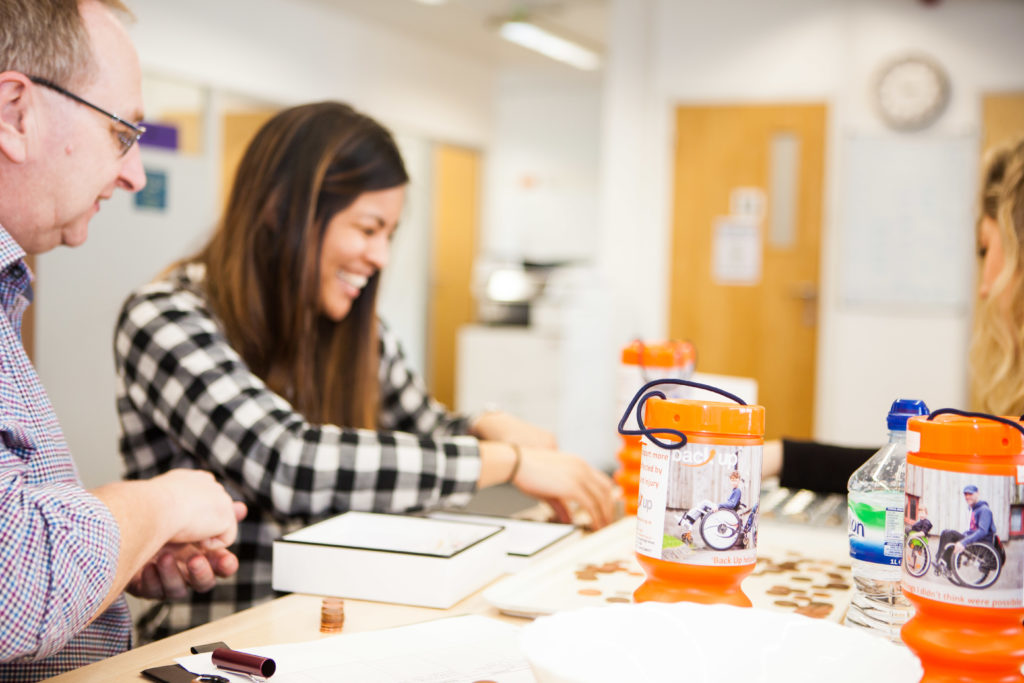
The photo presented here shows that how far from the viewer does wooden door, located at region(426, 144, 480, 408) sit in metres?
7.39

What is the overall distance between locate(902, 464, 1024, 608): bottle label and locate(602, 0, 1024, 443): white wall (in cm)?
454

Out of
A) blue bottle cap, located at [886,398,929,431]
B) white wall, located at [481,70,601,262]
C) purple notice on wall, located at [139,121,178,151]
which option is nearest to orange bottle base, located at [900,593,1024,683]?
blue bottle cap, located at [886,398,929,431]

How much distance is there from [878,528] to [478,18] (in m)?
5.80

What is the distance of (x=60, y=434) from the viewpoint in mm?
1075

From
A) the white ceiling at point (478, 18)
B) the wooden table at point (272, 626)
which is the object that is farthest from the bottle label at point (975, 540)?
the white ceiling at point (478, 18)

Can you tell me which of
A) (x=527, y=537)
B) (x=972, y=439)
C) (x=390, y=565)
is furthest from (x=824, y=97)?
(x=972, y=439)

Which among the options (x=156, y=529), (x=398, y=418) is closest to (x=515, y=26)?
(x=398, y=418)

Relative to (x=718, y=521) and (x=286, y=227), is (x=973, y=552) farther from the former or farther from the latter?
(x=286, y=227)

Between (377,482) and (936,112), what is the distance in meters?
4.63

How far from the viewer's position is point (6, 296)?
106cm

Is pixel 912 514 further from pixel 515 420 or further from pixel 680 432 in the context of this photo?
pixel 515 420

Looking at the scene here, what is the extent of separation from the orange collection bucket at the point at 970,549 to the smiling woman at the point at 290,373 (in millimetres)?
731

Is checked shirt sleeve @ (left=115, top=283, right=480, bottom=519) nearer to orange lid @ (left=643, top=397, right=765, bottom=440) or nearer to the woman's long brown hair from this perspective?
the woman's long brown hair

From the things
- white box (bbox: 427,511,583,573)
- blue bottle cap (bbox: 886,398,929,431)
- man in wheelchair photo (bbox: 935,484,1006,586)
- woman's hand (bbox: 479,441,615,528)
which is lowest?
white box (bbox: 427,511,583,573)
